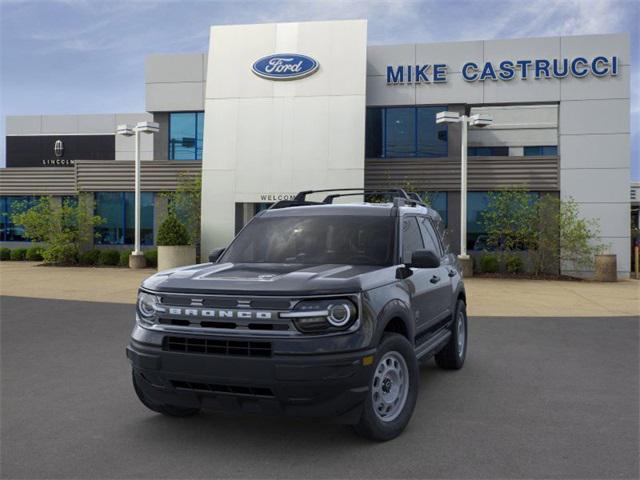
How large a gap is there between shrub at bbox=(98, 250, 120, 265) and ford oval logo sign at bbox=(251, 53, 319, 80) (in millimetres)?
9136

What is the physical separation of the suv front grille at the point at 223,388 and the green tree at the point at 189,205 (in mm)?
20115

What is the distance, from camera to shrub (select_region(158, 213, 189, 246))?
67.6ft

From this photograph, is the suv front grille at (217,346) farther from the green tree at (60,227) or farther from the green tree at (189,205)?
the green tree at (60,227)

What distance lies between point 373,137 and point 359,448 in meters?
20.8

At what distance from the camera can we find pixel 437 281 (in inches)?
236

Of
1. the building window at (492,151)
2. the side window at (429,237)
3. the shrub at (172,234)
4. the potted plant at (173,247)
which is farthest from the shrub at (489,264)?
the side window at (429,237)

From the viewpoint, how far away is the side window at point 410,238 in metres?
5.30

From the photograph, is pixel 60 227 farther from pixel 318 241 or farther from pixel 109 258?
pixel 318 241

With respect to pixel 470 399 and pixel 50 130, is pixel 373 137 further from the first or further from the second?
pixel 50 130

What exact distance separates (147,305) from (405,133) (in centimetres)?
2062

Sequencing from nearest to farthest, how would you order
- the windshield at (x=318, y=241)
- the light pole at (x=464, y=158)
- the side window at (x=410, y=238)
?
the windshield at (x=318, y=241), the side window at (x=410, y=238), the light pole at (x=464, y=158)

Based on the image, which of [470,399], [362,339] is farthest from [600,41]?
[362,339]

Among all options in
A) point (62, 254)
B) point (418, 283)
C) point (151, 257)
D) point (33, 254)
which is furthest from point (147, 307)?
point (33, 254)

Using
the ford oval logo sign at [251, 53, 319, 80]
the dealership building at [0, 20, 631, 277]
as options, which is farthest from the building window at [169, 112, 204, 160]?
the ford oval logo sign at [251, 53, 319, 80]
